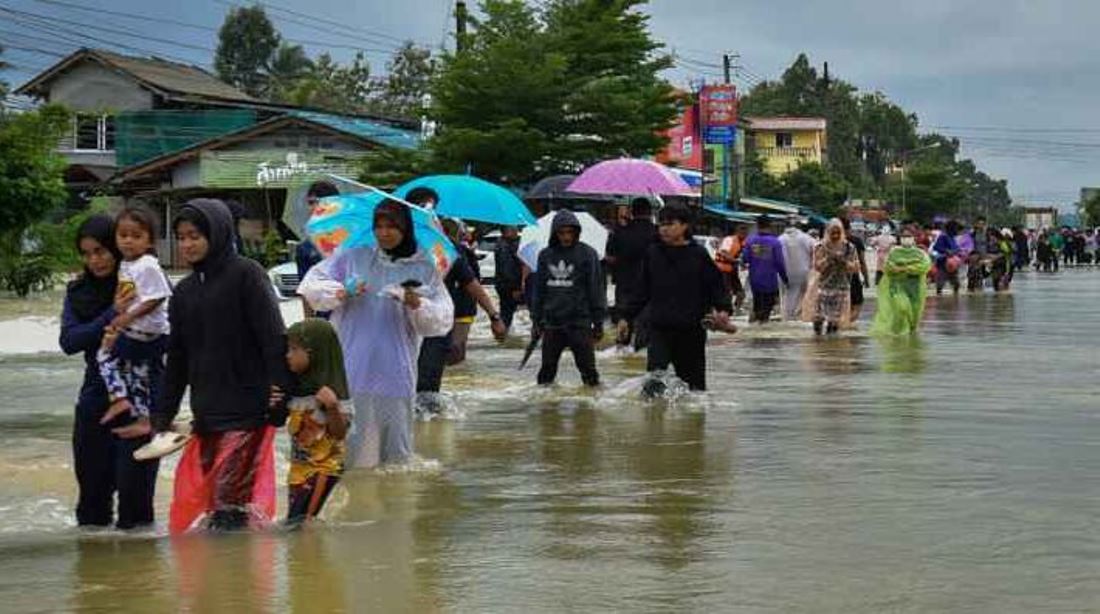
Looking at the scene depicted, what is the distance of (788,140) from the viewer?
355 ft

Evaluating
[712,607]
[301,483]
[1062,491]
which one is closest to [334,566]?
[301,483]

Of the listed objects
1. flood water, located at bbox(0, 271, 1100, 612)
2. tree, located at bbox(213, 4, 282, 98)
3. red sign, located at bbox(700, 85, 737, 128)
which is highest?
tree, located at bbox(213, 4, 282, 98)

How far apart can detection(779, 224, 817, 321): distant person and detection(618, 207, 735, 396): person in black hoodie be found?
10.6 meters

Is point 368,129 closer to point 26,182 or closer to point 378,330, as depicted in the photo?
point 26,182

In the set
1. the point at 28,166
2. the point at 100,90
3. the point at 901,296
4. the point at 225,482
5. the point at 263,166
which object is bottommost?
the point at 225,482

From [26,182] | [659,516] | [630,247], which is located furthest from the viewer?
[26,182]

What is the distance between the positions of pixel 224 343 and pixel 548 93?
3062 cm

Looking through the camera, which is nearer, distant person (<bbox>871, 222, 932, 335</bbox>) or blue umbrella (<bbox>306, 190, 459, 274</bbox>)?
blue umbrella (<bbox>306, 190, 459, 274</bbox>)

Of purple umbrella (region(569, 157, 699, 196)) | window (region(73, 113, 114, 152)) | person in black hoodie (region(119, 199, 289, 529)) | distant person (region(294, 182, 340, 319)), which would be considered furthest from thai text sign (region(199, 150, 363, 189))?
person in black hoodie (region(119, 199, 289, 529))

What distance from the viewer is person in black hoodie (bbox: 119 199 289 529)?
637 centimetres

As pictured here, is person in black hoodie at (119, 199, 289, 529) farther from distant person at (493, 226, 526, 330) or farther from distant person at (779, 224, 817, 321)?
distant person at (779, 224, 817, 321)

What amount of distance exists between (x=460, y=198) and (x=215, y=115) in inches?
1561

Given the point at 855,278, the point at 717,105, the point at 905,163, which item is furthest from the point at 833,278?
the point at 905,163

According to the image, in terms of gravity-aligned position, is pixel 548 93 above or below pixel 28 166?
above
